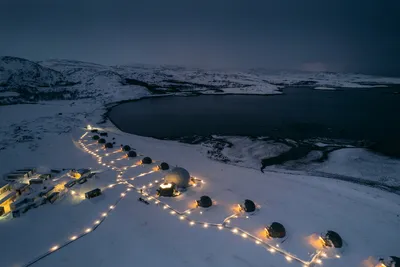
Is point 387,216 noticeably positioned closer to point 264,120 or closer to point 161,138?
point 161,138

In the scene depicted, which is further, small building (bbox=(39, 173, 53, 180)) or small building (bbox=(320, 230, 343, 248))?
small building (bbox=(39, 173, 53, 180))

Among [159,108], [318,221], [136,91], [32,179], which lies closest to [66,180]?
[32,179]

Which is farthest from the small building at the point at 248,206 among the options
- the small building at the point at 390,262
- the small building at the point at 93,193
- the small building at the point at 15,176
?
Result: the small building at the point at 15,176

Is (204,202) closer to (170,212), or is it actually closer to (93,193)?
(170,212)

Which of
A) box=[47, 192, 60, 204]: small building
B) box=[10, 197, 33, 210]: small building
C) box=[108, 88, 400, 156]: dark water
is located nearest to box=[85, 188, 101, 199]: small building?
box=[47, 192, 60, 204]: small building

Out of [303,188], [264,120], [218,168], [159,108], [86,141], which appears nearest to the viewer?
[303,188]

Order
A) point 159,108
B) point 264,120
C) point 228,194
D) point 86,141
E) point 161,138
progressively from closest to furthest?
point 228,194 → point 86,141 → point 161,138 → point 264,120 → point 159,108

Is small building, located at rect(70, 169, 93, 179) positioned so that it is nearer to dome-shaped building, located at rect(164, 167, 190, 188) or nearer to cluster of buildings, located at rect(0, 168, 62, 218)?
cluster of buildings, located at rect(0, 168, 62, 218)
